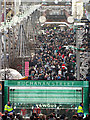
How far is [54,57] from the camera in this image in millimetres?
7945

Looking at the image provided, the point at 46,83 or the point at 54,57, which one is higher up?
the point at 54,57

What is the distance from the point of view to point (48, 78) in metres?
7.58

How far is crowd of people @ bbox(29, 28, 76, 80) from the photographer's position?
25.3 feet

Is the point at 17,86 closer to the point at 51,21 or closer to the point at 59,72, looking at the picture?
the point at 59,72

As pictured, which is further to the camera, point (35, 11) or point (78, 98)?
point (35, 11)

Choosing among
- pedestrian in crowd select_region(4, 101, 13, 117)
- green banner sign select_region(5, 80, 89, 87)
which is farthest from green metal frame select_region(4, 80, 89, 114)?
pedestrian in crowd select_region(4, 101, 13, 117)

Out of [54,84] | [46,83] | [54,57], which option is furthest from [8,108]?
[54,57]

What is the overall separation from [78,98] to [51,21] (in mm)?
2273

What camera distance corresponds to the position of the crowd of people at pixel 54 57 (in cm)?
770

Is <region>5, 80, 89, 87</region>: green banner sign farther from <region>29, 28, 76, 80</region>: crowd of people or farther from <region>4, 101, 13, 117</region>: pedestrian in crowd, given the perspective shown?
<region>4, 101, 13, 117</region>: pedestrian in crowd

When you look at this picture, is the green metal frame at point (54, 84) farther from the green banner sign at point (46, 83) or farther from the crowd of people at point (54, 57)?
the crowd of people at point (54, 57)

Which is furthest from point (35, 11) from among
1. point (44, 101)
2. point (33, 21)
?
point (44, 101)

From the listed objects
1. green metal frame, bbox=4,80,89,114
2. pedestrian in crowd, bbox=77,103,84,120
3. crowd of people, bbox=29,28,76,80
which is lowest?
pedestrian in crowd, bbox=77,103,84,120

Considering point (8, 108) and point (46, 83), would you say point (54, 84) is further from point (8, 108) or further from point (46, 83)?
point (8, 108)
